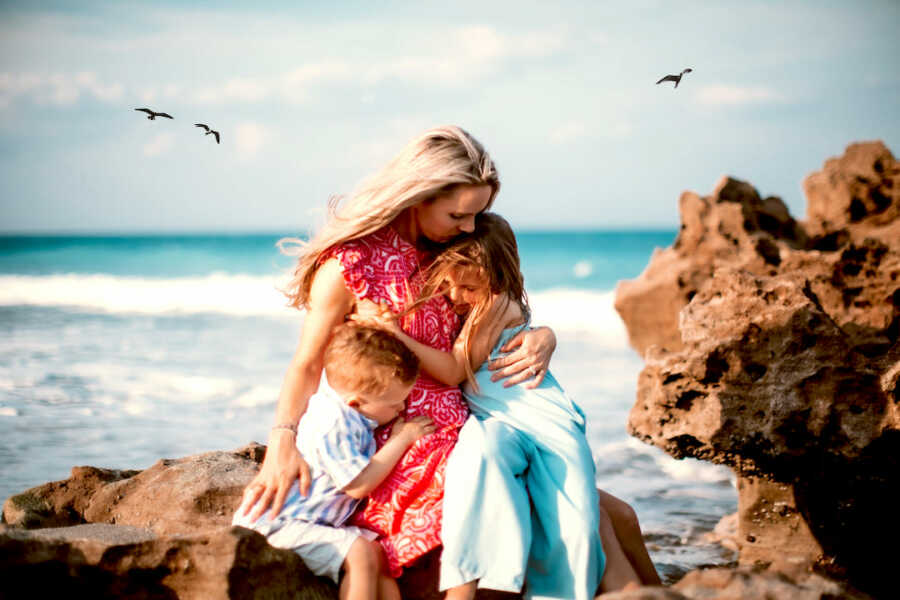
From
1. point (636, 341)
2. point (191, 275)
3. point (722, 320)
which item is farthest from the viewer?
point (191, 275)

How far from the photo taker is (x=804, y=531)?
446 centimetres

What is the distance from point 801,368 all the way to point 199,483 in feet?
9.28

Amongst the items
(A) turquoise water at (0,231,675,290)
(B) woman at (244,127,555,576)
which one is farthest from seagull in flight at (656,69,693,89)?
(A) turquoise water at (0,231,675,290)

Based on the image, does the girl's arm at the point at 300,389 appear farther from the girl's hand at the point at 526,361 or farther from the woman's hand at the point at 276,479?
the girl's hand at the point at 526,361

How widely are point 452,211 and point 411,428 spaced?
0.93 metres

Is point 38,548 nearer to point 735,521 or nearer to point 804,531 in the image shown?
point 804,531

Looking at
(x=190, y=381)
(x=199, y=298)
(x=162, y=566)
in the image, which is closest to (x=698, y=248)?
(x=190, y=381)

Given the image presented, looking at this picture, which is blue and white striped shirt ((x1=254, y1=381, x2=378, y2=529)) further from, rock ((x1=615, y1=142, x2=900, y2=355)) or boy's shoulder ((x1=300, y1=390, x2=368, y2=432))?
rock ((x1=615, y1=142, x2=900, y2=355))

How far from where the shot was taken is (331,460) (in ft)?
9.68

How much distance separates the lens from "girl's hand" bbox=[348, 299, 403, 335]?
3283 millimetres

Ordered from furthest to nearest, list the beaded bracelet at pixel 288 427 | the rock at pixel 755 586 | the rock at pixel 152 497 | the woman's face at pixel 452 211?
the rock at pixel 152 497
the woman's face at pixel 452 211
the beaded bracelet at pixel 288 427
the rock at pixel 755 586

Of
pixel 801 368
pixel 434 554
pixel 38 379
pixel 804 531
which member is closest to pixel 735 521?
pixel 804 531

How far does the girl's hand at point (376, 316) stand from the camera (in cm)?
328

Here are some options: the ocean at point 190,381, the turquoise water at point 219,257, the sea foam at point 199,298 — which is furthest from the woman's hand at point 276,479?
the turquoise water at point 219,257
